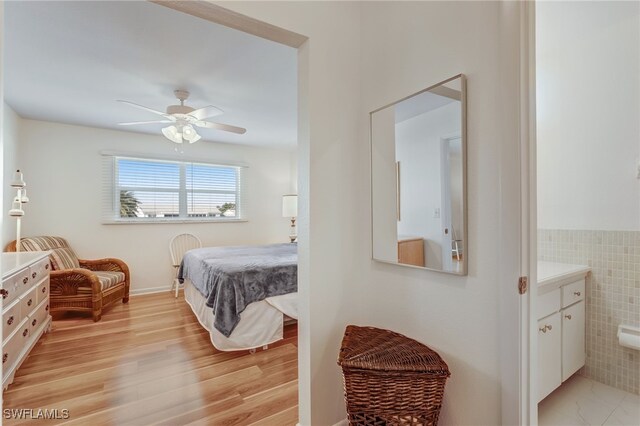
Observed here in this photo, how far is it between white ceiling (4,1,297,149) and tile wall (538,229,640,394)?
2.61 m

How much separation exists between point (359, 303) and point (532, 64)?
1.34 m

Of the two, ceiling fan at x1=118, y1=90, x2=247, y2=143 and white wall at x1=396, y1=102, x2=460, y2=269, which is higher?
ceiling fan at x1=118, y1=90, x2=247, y2=143

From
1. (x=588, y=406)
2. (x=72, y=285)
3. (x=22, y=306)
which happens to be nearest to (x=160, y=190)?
(x=72, y=285)

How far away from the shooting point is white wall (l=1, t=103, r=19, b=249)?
3.24 m

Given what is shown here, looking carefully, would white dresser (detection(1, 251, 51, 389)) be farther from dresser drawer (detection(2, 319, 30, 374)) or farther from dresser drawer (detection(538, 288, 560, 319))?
dresser drawer (detection(538, 288, 560, 319))

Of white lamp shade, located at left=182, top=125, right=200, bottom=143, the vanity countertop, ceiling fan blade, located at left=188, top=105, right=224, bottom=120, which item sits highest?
ceiling fan blade, located at left=188, top=105, right=224, bottom=120

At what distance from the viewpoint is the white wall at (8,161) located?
324 cm

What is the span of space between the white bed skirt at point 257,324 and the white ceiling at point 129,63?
2021mm

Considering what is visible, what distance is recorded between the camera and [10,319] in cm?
205

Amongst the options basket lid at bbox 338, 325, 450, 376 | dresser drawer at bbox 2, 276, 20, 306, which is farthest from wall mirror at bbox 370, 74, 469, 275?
dresser drawer at bbox 2, 276, 20, 306

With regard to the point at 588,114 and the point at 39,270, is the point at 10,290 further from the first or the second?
the point at 588,114

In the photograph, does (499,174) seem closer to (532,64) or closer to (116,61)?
(532,64)

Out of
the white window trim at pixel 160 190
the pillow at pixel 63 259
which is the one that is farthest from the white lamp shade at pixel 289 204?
the pillow at pixel 63 259

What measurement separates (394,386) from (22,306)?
9.01 feet
